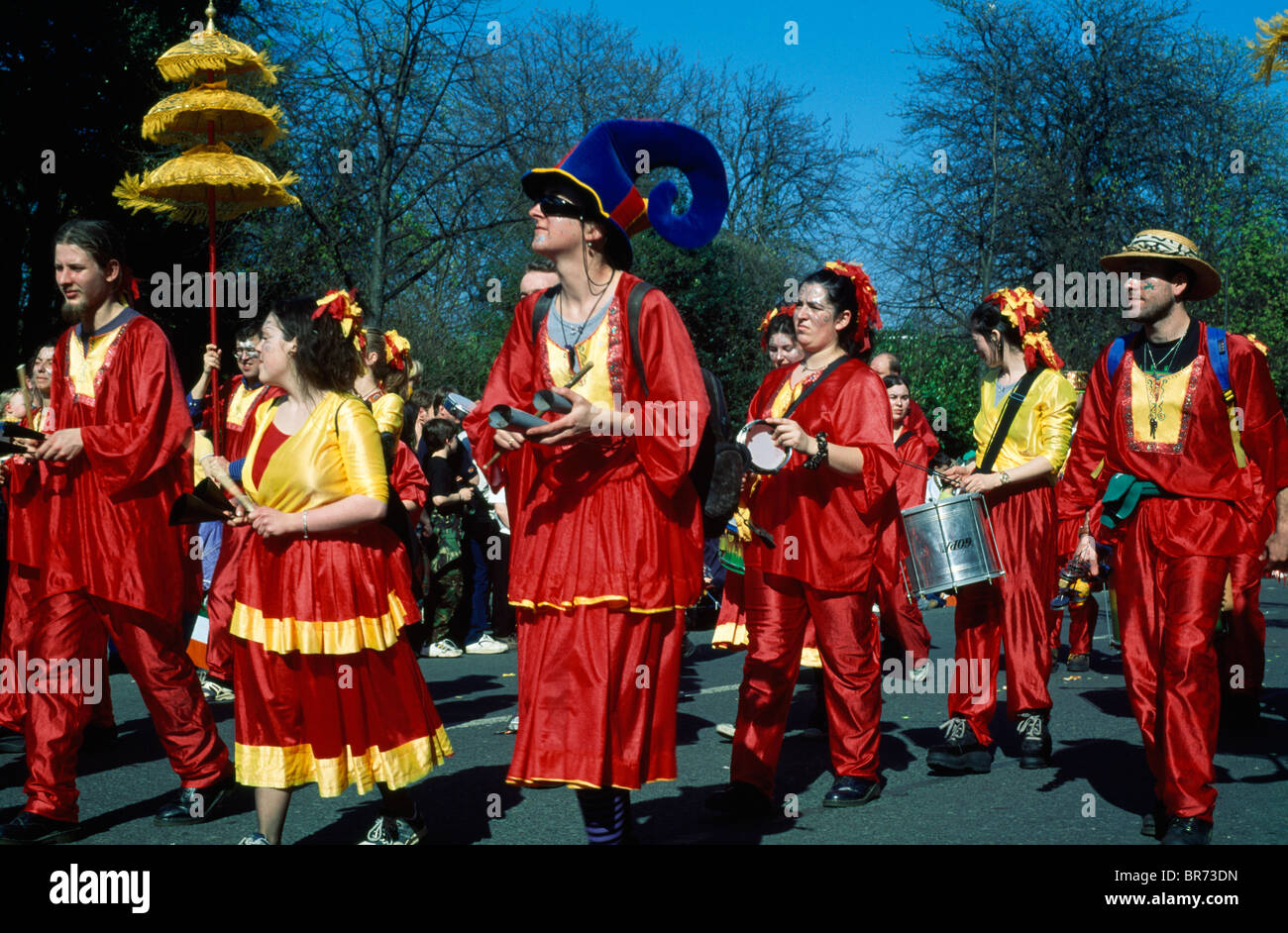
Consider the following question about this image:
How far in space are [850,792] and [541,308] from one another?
95.8 inches

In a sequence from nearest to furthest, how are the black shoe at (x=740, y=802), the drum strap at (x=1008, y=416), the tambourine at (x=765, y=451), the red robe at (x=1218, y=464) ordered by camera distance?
the red robe at (x=1218, y=464) → the tambourine at (x=765, y=451) → the black shoe at (x=740, y=802) → the drum strap at (x=1008, y=416)

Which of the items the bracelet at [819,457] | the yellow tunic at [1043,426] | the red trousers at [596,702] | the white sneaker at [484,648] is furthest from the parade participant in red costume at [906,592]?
the white sneaker at [484,648]

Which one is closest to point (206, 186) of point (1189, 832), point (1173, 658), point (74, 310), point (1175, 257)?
point (74, 310)

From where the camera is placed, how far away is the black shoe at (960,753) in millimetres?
6074

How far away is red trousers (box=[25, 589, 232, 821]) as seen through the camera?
4895mm

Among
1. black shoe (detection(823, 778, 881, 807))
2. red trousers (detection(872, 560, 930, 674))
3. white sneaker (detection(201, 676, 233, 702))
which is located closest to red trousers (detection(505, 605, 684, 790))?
black shoe (detection(823, 778, 881, 807))

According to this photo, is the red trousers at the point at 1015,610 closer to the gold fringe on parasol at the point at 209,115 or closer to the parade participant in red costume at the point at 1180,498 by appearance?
the parade participant in red costume at the point at 1180,498

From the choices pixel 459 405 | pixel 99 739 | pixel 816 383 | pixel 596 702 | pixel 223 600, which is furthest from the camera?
pixel 223 600

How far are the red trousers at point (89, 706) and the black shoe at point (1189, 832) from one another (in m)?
3.51

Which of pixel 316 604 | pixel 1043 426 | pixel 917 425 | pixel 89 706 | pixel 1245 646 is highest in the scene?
pixel 917 425

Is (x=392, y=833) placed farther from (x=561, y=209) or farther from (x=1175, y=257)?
(x=1175, y=257)

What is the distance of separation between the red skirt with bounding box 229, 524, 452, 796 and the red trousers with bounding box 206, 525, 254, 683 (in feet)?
6.58

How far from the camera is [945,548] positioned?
588 cm
